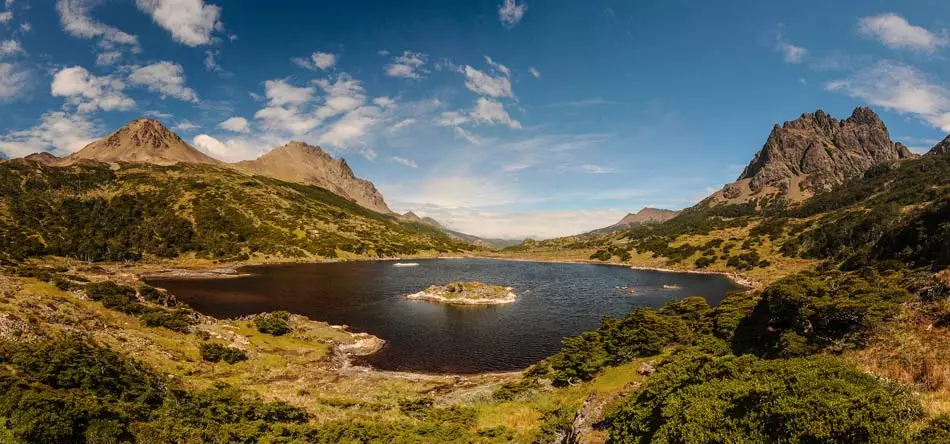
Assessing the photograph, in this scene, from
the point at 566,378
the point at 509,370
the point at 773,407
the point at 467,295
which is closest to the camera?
the point at 773,407

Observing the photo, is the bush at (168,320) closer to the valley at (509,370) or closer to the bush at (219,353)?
the valley at (509,370)

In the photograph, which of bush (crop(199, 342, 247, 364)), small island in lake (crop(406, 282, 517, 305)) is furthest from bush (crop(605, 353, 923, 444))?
small island in lake (crop(406, 282, 517, 305))

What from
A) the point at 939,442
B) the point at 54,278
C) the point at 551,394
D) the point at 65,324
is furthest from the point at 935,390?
the point at 54,278

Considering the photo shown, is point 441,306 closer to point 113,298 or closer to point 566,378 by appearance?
point 113,298

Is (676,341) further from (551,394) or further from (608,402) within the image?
(608,402)

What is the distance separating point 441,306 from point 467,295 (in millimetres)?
12391

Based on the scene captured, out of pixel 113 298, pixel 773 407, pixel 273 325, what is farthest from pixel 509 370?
pixel 113 298

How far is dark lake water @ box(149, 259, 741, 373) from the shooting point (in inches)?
2921

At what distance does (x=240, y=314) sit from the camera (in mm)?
95750

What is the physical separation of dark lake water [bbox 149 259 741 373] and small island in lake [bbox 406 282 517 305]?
5.26 m

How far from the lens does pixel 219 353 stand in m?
56.6

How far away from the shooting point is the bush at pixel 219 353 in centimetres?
5559

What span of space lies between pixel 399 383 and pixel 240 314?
197ft

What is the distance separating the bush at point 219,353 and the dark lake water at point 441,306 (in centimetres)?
2046
